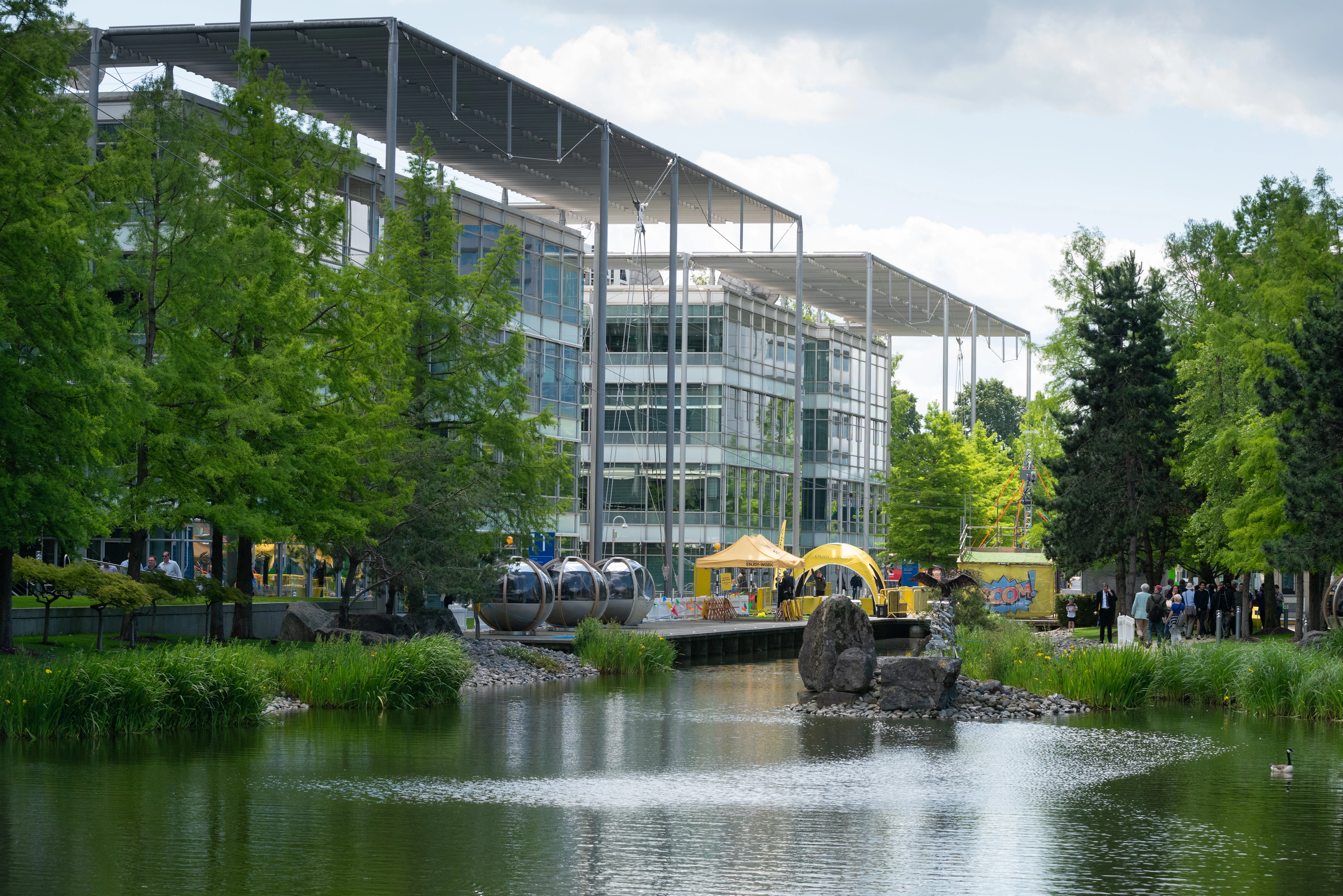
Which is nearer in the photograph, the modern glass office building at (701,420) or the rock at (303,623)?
the rock at (303,623)

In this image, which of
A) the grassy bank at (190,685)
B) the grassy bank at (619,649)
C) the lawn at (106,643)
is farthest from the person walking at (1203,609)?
the grassy bank at (190,685)

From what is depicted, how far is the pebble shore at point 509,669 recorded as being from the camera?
1160 inches

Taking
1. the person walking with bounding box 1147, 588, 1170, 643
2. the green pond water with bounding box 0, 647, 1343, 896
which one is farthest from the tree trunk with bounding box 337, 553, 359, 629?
the person walking with bounding box 1147, 588, 1170, 643

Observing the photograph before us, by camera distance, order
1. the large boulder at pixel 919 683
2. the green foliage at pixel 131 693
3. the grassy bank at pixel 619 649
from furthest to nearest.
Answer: the grassy bank at pixel 619 649, the large boulder at pixel 919 683, the green foliage at pixel 131 693

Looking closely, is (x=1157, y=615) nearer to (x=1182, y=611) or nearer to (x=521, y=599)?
(x=1182, y=611)

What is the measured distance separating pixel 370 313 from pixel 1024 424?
150 ft

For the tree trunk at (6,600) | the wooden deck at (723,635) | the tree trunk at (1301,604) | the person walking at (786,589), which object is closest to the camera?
the tree trunk at (6,600)

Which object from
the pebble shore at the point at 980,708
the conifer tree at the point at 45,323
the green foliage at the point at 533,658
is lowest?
the pebble shore at the point at 980,708

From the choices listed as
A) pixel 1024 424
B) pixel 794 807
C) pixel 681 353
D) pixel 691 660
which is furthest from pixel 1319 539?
pixel 681 353

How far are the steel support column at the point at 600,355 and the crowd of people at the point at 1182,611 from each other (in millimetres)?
15983

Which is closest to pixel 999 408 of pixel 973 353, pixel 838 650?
pixel 973 353

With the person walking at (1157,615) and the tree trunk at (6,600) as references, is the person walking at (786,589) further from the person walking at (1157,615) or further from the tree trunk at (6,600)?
the tree trunk at (6,600)

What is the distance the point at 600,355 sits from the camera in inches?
2141

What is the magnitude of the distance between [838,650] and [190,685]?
1135 cm
